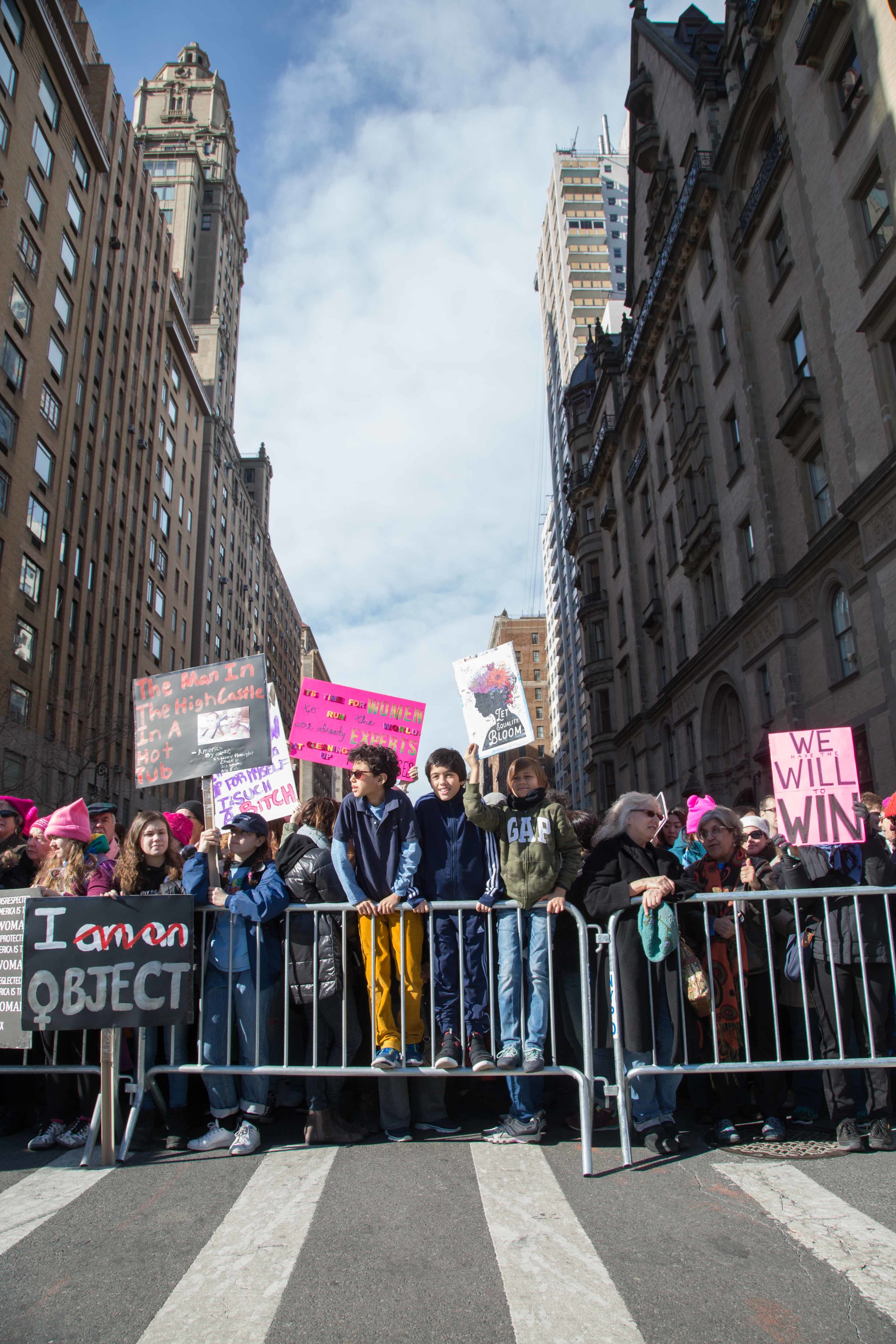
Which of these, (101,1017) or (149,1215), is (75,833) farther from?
(149,1215)

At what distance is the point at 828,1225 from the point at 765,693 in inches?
862

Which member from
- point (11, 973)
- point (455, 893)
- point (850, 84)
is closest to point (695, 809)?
point (455, 893)

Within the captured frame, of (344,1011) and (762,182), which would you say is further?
(762,182)

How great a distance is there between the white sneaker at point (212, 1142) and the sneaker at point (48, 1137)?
749 mm

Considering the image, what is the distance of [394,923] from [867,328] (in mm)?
17727

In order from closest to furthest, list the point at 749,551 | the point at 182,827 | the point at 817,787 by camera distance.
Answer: the point at 817,787 < the point at 182,827 < the point at 749,551

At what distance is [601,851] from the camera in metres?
5.31

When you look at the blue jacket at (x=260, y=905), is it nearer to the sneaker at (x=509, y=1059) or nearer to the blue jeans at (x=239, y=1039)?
the blue jeans at (x=239, y=1039)

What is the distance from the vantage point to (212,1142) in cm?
483

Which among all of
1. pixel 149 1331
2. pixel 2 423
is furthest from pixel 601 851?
pixel 2 423

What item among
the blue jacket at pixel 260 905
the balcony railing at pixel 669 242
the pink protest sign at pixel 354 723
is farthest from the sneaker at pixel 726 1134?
the balcony railing at pixel 669 242

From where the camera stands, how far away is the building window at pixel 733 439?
25953mm

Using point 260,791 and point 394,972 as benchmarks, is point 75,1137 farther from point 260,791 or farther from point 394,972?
point 260,791

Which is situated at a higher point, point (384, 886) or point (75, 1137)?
point (384, 886)
